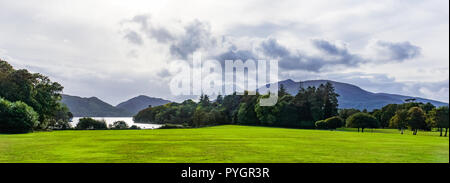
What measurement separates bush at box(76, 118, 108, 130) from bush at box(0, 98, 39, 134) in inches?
791

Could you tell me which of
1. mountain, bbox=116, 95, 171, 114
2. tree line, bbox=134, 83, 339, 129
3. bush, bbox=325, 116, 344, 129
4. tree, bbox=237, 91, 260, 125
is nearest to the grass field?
bush, bbox=325, 116, 344, 129

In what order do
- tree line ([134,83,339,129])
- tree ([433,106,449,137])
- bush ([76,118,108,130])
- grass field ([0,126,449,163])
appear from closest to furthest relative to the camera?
grass field ([0,126,449,163])
tree ([433,106,449,137])
bush ([76,118,108,130])
tree line ([134,83,339,129])

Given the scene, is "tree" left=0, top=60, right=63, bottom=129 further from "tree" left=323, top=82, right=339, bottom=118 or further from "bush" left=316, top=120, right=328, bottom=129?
"tree" left=323, top=82, right=339, bottom=118

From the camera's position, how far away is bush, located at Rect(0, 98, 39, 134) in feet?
124

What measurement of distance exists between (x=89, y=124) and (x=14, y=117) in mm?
23410

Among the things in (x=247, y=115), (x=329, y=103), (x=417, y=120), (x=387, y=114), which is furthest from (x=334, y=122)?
(x=247, y=115)

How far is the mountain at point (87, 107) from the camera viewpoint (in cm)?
10579

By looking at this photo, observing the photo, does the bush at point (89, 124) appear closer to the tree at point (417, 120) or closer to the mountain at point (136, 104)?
the tree at point (417, 120)

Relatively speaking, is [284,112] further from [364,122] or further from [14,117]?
[14,117]

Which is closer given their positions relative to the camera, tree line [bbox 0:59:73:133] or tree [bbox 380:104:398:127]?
tree line [bbox 0:59:73:133]

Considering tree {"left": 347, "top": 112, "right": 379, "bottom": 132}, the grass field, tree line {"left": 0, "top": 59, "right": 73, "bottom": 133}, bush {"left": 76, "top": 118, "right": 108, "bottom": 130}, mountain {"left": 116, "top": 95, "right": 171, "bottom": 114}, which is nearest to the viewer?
the grass field

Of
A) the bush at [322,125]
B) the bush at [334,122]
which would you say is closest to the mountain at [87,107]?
the bush at [322,125]
